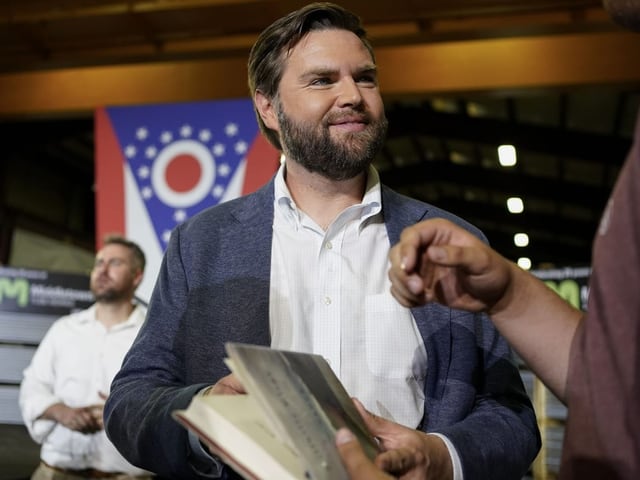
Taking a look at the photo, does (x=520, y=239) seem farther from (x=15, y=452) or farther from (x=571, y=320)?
(x=571, y=320)

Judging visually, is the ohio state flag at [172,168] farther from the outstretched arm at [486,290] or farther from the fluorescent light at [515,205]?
the fluorescent light at [515,205]

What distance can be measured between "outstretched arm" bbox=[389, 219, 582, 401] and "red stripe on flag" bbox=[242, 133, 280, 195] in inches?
165

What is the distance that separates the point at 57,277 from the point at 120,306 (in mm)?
1556

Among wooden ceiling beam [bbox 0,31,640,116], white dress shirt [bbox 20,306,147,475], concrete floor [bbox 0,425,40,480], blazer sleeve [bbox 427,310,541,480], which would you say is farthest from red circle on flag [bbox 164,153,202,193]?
blazer sleeve [bbox 427,310,541,480]

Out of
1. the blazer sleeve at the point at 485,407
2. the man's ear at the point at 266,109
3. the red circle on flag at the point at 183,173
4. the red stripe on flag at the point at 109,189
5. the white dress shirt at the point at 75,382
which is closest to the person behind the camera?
the blazer sleeve at the point at 485,407

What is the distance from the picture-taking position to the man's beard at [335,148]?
172 centimetres

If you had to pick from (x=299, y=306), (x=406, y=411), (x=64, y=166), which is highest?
(x=64, y=166)

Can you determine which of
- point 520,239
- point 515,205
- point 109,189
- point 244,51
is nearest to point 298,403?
point 109,189

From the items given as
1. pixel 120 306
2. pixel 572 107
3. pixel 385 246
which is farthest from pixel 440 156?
pixel 385 246

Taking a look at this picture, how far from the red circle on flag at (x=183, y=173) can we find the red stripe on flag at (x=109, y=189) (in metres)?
0.37

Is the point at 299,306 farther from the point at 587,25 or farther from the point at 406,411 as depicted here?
the point at 587,25

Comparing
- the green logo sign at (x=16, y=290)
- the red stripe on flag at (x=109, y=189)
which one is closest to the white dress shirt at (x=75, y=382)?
the red stripe on flag at (x=109, y=189)

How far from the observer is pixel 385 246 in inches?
67.6

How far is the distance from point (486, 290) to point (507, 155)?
10406mm
